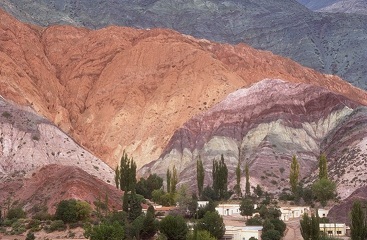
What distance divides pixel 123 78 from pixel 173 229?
264 ft

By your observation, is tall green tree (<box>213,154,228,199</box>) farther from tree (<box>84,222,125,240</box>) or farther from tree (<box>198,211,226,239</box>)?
tree (<box>84,222,125,240</box>)

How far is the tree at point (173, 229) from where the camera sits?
5772 centimetres

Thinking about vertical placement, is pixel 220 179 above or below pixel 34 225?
above

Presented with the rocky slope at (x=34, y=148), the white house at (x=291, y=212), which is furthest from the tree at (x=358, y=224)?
the rocky slope at (x=34, y=148)

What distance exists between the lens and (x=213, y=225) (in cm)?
5984

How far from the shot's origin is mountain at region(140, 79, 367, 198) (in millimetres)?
100188

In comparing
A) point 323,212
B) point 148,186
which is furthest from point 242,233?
point 148,186

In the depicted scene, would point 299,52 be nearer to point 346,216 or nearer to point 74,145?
point 74,145

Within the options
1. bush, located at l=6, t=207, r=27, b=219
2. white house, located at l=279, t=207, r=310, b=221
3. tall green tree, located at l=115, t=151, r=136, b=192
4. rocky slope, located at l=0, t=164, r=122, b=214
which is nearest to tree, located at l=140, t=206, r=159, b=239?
rocky slope, located at l=0, t=164, r=122, b=214

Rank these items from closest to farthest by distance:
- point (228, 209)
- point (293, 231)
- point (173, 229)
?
1. point (173, 229)
2. point (293, 231)
3. point (228, 209)

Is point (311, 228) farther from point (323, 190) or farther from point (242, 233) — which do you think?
point (323, 190)

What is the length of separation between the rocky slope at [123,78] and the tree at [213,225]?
187 ft

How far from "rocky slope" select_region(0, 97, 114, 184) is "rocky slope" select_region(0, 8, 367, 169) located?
1139cm

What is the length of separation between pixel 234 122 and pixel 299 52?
266 ft
